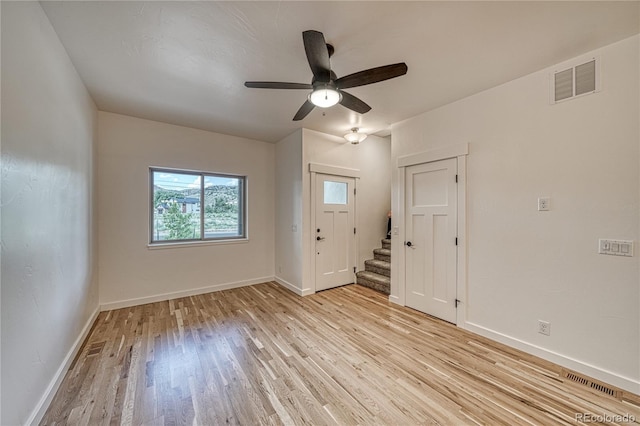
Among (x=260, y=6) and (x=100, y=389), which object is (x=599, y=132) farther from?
(x=100, y=389)

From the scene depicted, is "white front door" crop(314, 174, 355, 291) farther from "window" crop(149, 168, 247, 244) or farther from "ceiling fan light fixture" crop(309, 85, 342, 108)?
"ceiling fan light fixture" crop(309, 85, 342, 108)

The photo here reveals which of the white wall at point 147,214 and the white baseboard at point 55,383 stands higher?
the white wall at point 147,214

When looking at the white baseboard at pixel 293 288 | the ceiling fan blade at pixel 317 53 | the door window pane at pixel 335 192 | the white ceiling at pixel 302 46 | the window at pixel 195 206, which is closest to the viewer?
the ceiling fan blade at pixel 317 53

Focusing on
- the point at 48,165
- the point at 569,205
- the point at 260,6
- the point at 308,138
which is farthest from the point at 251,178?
the point at 569,205

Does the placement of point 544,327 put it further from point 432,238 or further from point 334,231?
point 334,231

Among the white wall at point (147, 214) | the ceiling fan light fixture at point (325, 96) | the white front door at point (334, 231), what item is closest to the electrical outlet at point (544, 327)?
the white front door at point (334, 231)

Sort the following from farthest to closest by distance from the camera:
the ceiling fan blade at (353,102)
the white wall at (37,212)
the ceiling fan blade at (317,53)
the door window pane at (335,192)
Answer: the door window pane at (335,192) → the ceiling fan blade at (353,102) → the ceiling fan blade at (317,53) → the white wall at (37,212)

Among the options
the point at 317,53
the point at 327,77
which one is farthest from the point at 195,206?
the point at 317,53

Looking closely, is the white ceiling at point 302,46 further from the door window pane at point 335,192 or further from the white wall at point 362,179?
the door window pane at point 335,192

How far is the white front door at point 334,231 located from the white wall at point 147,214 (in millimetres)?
1314

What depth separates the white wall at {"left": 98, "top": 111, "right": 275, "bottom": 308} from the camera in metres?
3.51

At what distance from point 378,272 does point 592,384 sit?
2853 mm

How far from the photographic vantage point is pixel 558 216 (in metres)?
2.29

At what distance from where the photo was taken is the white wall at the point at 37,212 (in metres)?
1.37
